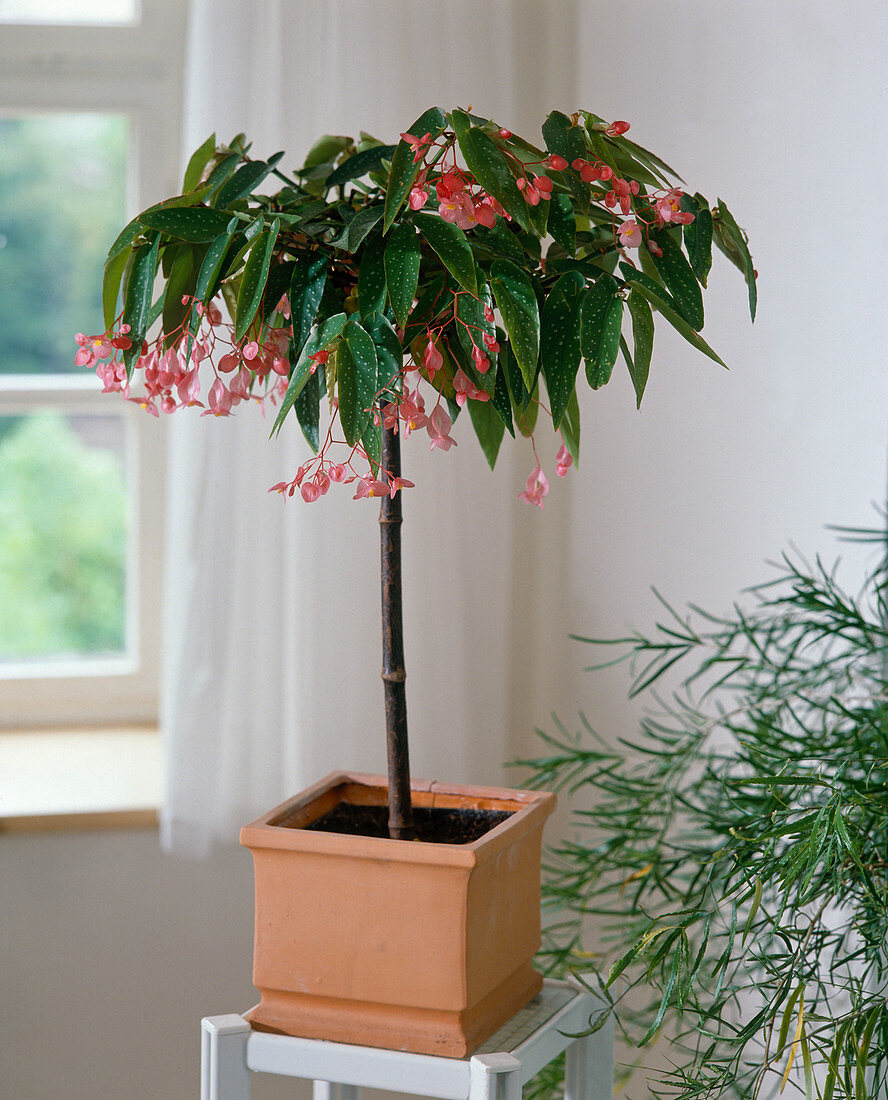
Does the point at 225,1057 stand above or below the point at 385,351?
below

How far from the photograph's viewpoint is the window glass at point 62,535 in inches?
72.1

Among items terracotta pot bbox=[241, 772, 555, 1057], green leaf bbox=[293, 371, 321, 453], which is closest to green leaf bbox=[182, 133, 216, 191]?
green leaf bbox=[293, 371, 321, 453]

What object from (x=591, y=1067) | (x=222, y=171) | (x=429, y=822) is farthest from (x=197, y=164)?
(x=591, y=1067)

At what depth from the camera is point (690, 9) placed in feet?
4.84

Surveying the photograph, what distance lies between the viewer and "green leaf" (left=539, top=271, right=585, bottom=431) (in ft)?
2.53

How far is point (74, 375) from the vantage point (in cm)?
182

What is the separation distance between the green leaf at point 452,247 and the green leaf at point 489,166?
0.04 metres

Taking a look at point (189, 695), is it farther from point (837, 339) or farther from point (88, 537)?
point (837, 339)

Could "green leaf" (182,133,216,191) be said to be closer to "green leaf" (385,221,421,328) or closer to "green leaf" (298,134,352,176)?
"green leaf" (298,134,352,176)

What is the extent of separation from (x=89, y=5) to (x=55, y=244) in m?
0.36

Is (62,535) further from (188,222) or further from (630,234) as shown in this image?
(630,234)

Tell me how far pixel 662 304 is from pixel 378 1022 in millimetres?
565

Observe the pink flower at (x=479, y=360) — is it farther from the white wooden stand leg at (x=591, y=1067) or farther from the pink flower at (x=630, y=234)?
the white wooden stand leg at (x=591, y=1067)

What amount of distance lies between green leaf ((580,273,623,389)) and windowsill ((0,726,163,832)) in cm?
108
